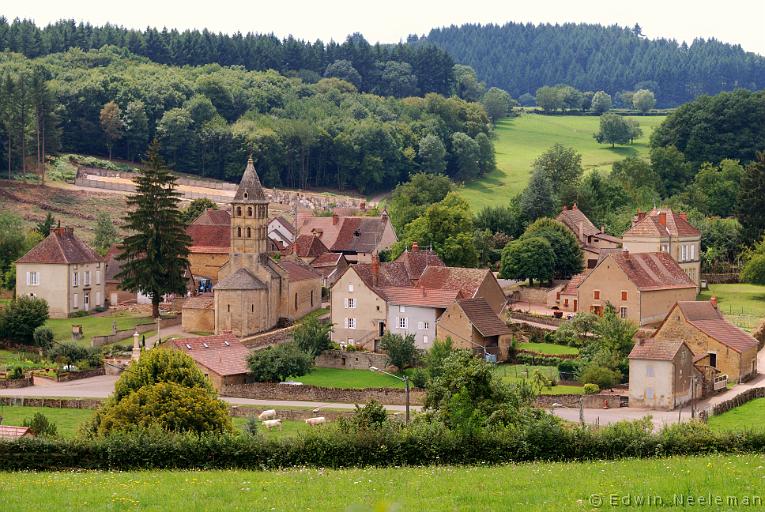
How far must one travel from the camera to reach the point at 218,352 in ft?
228

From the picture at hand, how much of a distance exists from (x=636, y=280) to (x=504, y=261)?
39.0ft

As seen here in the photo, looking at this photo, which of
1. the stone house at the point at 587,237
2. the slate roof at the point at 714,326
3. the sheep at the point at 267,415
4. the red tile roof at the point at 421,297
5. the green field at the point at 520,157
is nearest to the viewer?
the sheep at the point at 267,415

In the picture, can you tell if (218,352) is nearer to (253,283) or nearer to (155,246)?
(253,283)

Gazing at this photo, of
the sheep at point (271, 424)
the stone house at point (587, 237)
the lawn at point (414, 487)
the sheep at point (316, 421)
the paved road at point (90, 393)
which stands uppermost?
the stone house at point (587, 237)

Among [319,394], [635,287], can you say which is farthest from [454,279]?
[319,394]

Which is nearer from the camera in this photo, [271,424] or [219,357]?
[271,424]

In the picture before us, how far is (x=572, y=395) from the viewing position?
61.1 meters

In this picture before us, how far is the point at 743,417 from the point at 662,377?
6.01m

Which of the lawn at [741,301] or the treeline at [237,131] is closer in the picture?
the lawn at [741,301]

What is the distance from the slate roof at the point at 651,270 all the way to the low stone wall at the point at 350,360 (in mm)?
14698

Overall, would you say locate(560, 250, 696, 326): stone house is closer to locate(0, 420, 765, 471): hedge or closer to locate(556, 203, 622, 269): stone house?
locate(556, 203, 622, 269): stone house

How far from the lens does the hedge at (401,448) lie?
120 feet

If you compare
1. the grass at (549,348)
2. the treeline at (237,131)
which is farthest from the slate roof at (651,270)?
the treeline at (237,131)

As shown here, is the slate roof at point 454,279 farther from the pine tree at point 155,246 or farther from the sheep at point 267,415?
the sheep at point 267,415
